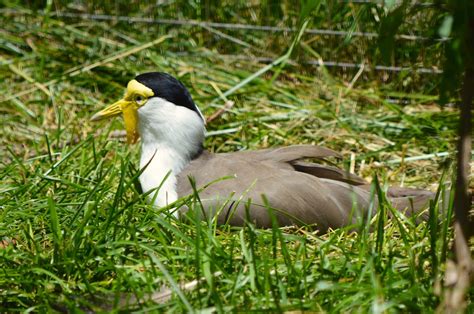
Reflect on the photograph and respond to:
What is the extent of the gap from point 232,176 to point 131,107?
0.74m

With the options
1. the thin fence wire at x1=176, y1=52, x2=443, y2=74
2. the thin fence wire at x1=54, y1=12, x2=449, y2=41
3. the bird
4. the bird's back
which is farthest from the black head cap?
the thin fence wire at x1=54, y1=12, x2=449, y2=41

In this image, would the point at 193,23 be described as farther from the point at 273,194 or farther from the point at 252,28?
the point at 273,194

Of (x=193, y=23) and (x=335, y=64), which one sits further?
(x=193, y=23)

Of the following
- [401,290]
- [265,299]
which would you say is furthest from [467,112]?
[265,299]

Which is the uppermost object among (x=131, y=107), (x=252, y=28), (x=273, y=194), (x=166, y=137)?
(x=252, y=28)

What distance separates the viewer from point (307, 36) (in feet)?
17.2

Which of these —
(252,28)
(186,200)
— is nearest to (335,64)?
(252,28)

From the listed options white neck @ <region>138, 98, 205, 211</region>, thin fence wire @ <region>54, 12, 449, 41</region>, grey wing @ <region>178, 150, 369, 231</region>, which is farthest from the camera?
thin fence wire @ <region>54, 12, 449, 41</region>

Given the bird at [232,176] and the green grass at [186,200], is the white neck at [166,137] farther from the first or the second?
the green grass at [186,200]

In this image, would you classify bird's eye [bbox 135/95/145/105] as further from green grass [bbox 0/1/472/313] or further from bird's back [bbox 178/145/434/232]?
bird's back [bbox 178/145/434/232]

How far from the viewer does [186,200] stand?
3.04 metres

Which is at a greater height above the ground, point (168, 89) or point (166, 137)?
point (168, 89)

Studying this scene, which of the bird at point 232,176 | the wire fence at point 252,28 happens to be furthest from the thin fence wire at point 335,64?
the bird at point 232,176

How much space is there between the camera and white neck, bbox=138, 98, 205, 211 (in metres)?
3.61
